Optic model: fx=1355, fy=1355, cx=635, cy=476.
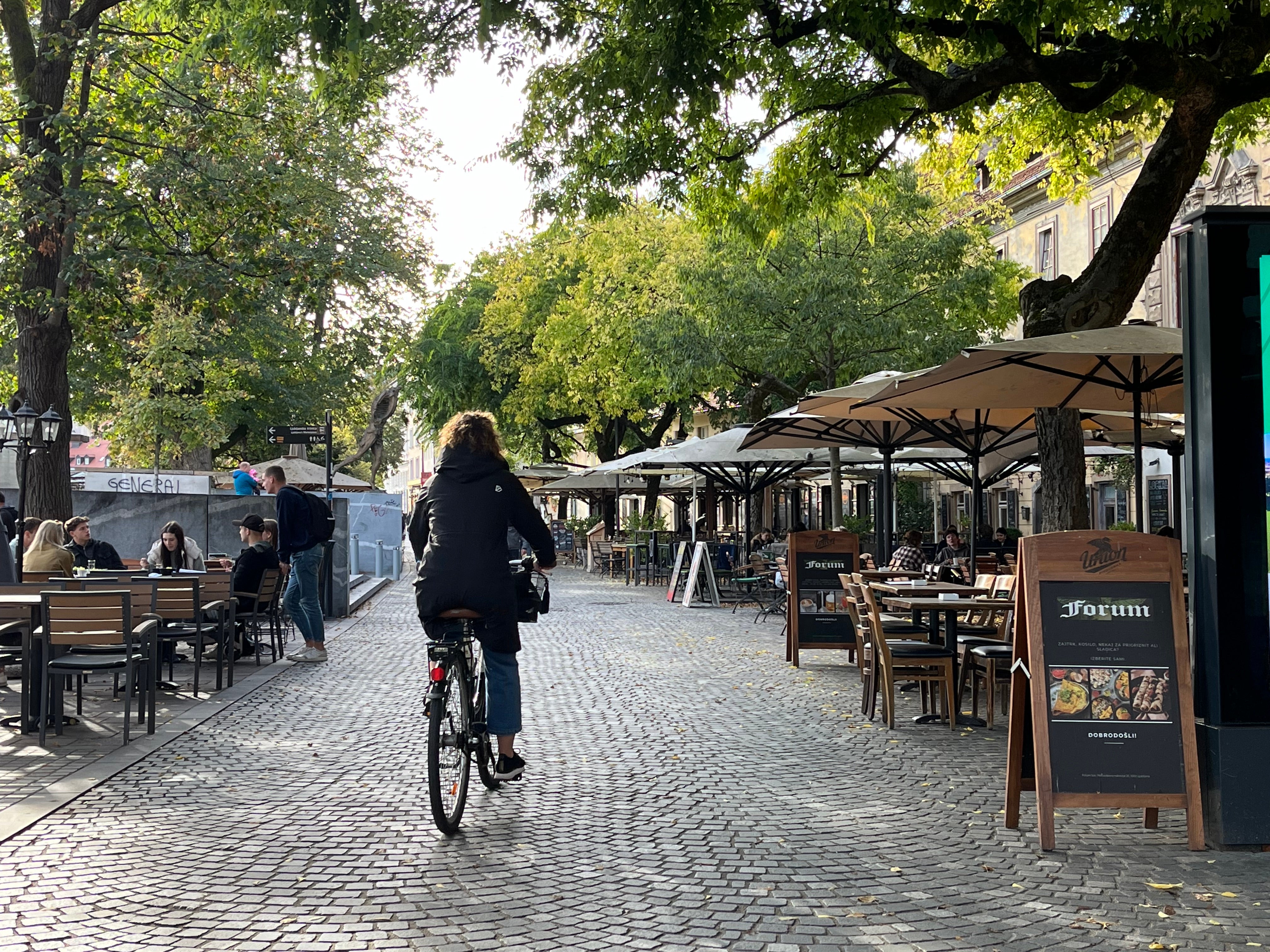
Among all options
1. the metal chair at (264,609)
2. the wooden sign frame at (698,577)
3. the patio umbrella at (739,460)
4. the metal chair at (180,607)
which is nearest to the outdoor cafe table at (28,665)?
the metal chair at (180,607)

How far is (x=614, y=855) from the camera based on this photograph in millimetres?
5746

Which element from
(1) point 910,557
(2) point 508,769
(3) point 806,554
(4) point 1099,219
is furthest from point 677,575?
(4) point 1099,219

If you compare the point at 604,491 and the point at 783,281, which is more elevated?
the point at 783,281

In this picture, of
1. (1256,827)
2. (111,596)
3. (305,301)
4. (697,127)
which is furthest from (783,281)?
(1256,827)

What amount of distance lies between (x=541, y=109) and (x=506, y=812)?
25.4 feet

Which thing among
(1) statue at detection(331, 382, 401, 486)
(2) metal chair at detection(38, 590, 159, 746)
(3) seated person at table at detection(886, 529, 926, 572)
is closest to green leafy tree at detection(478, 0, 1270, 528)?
(3) seated person at table at detection(886, 529, 926, 572)

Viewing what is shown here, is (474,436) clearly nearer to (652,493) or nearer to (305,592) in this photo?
(305,592)

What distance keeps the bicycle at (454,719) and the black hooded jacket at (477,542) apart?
0.09m

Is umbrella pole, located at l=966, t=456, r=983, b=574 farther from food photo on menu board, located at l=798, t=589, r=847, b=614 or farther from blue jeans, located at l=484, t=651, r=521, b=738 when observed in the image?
blue jeans, located at l=484, t=651, r=521, b=738

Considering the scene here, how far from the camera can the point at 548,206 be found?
503 inches

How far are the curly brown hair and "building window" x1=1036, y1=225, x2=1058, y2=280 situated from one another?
121ft

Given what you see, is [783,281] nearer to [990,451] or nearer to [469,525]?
[990,451]

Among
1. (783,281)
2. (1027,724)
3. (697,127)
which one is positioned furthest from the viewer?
(783,281)

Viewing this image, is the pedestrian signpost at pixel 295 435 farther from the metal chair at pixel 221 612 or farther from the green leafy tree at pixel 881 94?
the green leafy tree at pixel 881 94
